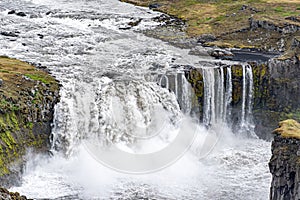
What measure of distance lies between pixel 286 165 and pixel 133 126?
11.9 metres

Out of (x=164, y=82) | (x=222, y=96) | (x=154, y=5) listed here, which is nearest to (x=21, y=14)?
(x=154, y=5)

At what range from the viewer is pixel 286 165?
24062 mm

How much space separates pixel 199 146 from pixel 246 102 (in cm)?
587

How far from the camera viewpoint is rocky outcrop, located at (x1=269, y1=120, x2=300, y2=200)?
23.8m

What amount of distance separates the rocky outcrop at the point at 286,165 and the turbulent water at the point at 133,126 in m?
4.29

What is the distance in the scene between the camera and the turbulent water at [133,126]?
95.2 feet

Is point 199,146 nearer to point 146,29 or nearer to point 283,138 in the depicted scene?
point 283,138

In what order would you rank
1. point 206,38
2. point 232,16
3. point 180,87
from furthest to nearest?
point 232,16, point 206,38, point 180,87

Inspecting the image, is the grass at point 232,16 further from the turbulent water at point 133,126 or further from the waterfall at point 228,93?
the waterfall at point 228,93

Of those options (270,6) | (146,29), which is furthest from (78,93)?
(270,6)

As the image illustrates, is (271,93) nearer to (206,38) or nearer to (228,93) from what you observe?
(228,93)

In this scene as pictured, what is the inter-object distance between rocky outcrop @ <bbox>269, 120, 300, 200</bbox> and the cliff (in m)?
12.8

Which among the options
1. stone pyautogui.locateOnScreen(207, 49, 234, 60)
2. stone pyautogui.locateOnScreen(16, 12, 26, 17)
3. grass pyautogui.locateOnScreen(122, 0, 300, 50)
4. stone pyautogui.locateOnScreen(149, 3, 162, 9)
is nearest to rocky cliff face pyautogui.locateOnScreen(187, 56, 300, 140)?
stone pyautogui.locateOnScreen(207, 49, 234, 60)

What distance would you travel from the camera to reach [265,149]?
35.8 m
